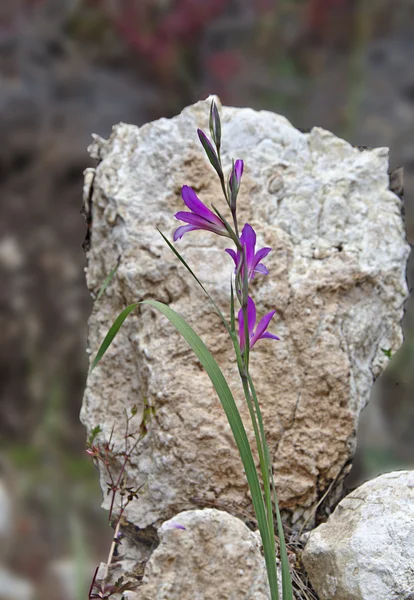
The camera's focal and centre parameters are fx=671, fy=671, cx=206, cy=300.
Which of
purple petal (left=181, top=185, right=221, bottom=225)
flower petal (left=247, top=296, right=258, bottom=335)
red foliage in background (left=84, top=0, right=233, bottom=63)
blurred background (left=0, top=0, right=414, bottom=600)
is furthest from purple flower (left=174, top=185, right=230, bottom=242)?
red foliage in background (left=84, top=0, right=233, bottom=63)

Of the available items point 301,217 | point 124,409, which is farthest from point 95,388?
point 301,217

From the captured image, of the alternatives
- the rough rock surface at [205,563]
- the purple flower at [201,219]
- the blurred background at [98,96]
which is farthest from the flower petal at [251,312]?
the blurred background at [98,96]

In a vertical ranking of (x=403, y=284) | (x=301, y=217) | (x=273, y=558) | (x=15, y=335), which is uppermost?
(x=15, y=335)

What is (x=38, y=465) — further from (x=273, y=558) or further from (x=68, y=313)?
(x=273, y=558)

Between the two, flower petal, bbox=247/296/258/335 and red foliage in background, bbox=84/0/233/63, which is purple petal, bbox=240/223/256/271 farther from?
red foliage in background, bbox=84/0/233/63

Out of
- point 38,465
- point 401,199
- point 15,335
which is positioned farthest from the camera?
point 15,335

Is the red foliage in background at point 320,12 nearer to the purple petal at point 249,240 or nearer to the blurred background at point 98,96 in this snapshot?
the blurred background at point 98,96
